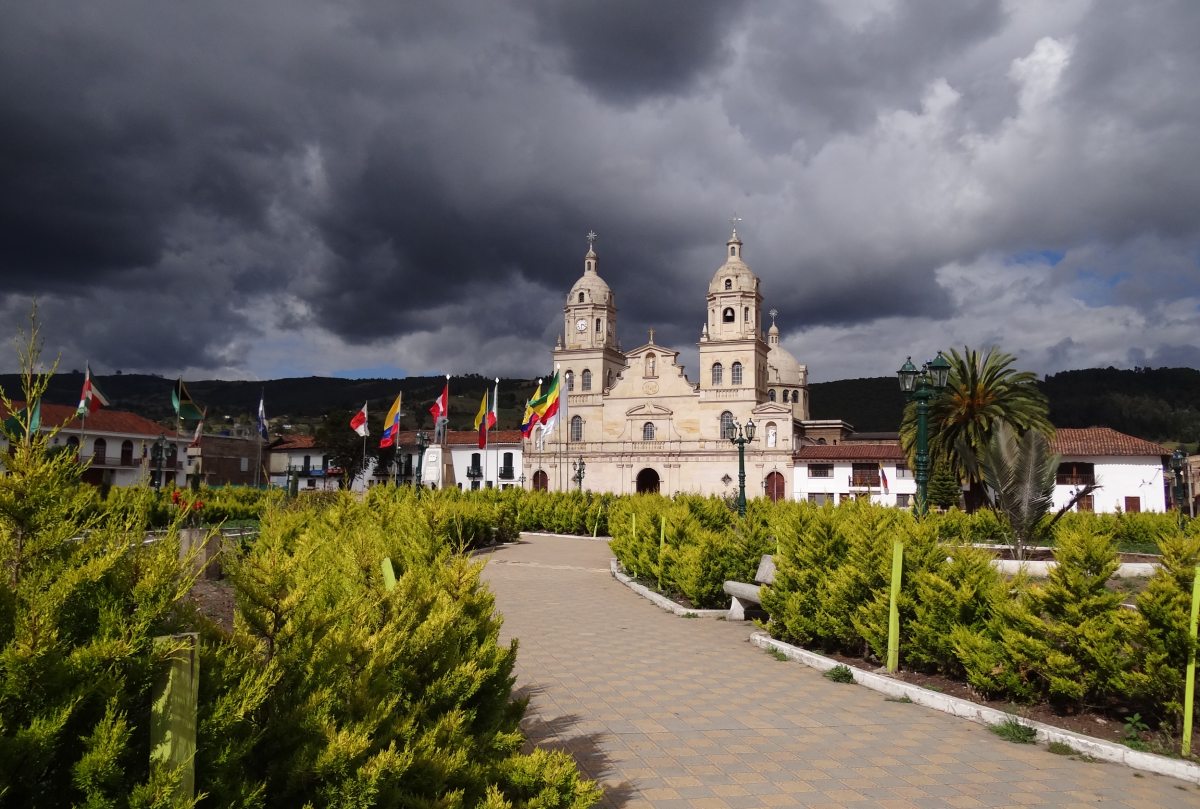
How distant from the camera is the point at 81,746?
7.91 feet

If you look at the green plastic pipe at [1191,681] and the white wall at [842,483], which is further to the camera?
the white wall at [842,483]

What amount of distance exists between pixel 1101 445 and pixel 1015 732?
145 feet

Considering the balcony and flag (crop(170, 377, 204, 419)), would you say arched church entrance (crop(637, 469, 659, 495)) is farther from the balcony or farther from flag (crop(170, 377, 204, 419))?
flag (crop(170, 377, 204, 419))

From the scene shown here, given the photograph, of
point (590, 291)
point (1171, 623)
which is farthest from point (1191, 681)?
point (590, 291)

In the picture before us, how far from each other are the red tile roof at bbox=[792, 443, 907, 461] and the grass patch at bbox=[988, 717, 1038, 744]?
44.3m

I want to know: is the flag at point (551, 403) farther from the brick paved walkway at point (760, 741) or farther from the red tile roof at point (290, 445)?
the red tile roof at point (290, 445)

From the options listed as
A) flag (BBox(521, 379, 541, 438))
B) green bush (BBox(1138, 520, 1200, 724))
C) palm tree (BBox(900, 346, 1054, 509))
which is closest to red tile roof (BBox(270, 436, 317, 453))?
flag (BBox(521, 379, 541, 438))

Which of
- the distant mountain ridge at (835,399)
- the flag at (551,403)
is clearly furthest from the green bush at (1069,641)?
the distant mountain ridge at (835,399)

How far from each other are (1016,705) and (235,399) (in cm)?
19594

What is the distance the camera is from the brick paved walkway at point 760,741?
17.1 feet

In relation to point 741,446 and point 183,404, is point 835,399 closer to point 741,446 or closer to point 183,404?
point 741,446

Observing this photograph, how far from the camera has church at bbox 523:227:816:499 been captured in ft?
178

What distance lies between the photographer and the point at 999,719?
21.9ft

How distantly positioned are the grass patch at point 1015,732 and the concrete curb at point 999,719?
0.04m
